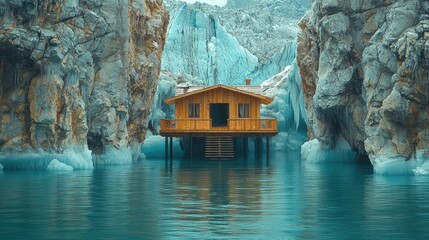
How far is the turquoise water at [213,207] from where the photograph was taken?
2080 centimetres

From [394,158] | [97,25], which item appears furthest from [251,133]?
[394,158]

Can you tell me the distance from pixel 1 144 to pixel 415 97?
78.4 ft

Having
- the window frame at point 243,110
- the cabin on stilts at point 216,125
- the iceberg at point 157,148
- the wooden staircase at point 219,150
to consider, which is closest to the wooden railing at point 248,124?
the cabin on stilts at point 216,125

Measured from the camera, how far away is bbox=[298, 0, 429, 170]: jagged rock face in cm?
4294

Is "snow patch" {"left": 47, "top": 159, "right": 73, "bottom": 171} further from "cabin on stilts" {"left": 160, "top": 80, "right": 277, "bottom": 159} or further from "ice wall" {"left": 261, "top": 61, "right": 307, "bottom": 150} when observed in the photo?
"ice wall" {"left": 261, "top": 61, "right": 307, "bottom": 150}

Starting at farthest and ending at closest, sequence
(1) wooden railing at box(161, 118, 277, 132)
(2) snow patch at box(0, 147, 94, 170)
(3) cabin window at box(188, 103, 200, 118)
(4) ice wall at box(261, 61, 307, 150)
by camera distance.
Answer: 1. (4) ice wall at box(261, 61, 307, 150)
2. (3) cabin window at box(188, 103, 200, 118)
3. (1) wooden railing at box(161, 118, 277, 132)
4. (2) snow patch at box(0, 147, 94, 170)

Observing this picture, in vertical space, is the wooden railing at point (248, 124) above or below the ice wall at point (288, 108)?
below

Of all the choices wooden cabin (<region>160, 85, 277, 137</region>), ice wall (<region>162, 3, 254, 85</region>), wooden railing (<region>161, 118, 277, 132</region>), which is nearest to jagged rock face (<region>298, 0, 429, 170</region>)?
wooden railing (<region>161, 118, 277, 132</region>)

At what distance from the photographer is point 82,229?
21219 millimetres

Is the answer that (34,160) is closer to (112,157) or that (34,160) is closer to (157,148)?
(112,157)

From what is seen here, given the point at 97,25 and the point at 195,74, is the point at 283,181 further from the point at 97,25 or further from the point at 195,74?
the point at 195,74

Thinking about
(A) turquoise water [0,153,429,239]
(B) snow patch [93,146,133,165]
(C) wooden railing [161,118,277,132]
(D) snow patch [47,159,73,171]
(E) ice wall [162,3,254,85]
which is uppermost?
(E) ice wall [162,3,254,85]

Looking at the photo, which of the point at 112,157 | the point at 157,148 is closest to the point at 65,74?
the point at 112,157

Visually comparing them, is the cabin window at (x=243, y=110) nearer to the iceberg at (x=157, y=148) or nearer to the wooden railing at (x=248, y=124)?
the wooden railing at (x=248, y=124)
